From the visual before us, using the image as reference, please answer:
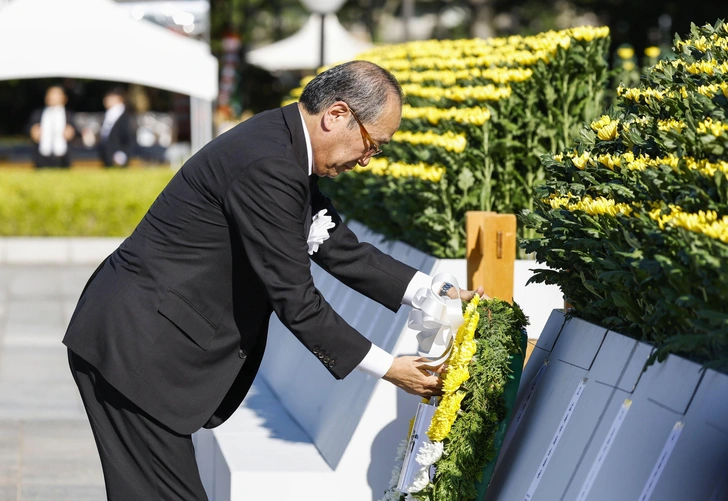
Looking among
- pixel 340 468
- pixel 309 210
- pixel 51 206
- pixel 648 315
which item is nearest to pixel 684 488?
pixel 648 315

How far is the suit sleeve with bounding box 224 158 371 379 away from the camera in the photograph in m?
2.89

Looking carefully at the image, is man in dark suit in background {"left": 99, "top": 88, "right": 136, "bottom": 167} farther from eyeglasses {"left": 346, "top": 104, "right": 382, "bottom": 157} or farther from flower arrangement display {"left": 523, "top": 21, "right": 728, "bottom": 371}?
eyeglasses {"left": 346, "top": 104, "right": 382, "bottom": 157}

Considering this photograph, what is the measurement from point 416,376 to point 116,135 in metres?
15.0

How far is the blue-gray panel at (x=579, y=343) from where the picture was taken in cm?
281

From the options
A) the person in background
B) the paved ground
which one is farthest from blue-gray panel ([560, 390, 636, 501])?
the person in background

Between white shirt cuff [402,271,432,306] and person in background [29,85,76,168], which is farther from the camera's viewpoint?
person in background [29,85,76,168]

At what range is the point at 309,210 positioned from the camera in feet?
10.5

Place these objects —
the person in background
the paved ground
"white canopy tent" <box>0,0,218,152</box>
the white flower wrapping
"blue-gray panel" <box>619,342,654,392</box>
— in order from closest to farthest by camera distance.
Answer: "blue-gray panel" <box>619,342,654,392</box> < the white flower wrapping < the paved ground < "white canopy tent" <box>0,0,218,152</box> < the person in background

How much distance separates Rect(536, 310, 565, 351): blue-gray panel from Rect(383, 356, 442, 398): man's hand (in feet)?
1.34

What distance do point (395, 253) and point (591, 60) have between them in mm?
1437

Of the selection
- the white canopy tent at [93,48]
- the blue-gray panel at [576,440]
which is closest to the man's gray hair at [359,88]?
the blue-gray panel at [576,440]

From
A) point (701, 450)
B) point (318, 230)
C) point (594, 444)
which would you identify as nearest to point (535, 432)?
point (594, 444)

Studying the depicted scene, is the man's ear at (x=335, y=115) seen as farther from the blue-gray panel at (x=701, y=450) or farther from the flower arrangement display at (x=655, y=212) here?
the blue-gray panel at (x=701, y=450)

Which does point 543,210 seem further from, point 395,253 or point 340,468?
point 395,253
